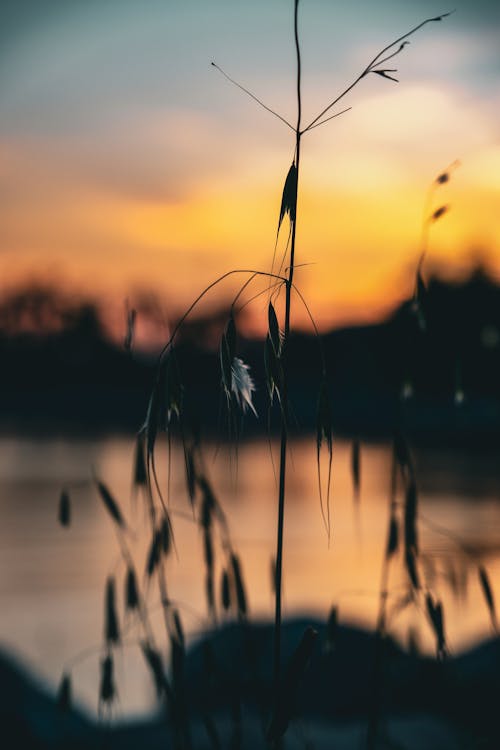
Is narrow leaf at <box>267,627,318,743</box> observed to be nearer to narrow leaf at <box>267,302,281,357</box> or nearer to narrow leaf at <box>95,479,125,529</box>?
narrow leaf at <box>267,302,281,357</box>

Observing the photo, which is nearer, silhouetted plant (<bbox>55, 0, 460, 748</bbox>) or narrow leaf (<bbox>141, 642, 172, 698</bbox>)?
silhouetted plant (<bbox>55, 0, 460, 748</bbox>)

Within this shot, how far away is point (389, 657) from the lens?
6.29ft

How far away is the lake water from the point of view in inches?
208

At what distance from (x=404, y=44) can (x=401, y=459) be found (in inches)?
30.3

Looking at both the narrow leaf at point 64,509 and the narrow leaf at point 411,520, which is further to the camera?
the narrow leaf at point 64,509

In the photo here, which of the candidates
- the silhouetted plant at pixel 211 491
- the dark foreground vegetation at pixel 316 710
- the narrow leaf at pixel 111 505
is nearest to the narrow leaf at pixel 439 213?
the silhouetted plant at pixel 211 491

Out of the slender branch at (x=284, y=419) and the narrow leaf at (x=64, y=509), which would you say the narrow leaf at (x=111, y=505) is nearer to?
the narrow leaf at (x=64, y=509)

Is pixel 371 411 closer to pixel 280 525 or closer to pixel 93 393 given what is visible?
pixel 93 393

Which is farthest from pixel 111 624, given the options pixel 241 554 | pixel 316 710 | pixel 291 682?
pixel 241 554

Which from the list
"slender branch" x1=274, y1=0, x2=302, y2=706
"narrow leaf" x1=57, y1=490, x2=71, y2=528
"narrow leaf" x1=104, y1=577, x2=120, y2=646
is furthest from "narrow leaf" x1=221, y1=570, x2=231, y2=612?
"slender branch" x1=274, y1=0, x2=302, y2=706

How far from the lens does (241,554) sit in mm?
8711

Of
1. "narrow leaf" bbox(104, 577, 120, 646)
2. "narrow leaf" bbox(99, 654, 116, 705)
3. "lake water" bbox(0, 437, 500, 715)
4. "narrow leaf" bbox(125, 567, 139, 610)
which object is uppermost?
"narrow leaf" bbox(125, 567, 139, 610)

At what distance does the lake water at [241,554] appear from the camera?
528cm

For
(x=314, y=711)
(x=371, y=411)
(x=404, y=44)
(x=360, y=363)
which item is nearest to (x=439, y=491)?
(x=314, y=711)
